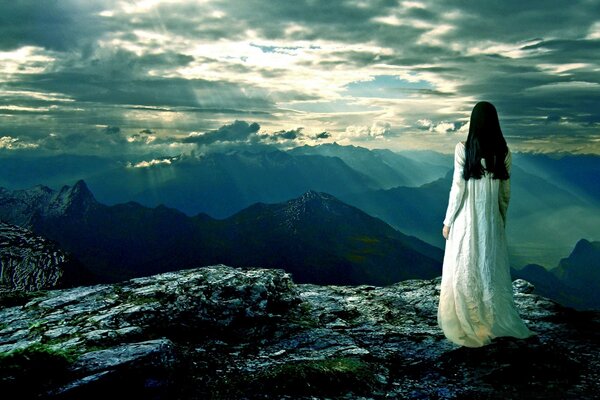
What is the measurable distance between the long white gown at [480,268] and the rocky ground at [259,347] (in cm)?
44

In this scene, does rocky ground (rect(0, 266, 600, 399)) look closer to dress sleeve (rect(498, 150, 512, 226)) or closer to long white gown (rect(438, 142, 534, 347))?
long white gown (rect(438, 142, 534, 347))

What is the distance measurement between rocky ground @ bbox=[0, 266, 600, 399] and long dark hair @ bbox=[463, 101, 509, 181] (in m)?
4.19

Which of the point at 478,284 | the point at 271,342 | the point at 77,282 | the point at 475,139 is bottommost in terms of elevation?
the point at 77,282

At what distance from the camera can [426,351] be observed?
10.9m

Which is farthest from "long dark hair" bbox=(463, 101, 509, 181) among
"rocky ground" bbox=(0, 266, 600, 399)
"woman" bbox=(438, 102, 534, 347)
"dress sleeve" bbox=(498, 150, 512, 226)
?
"rocky ground" bbox=(0, 266, 600, 399)

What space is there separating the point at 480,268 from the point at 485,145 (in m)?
3.09

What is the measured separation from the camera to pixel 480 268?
446 inches

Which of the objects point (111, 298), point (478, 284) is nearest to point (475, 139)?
point (478, 284)

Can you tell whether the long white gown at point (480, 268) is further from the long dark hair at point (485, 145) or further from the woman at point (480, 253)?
the long dark hair at point (485, 145)

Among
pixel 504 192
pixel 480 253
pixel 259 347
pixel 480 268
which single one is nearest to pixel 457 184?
pixel 504 192

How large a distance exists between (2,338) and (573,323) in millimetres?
14521

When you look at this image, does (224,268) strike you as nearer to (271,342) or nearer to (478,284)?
(271,342)

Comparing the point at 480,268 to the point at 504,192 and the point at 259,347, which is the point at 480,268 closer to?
the point at 504,192

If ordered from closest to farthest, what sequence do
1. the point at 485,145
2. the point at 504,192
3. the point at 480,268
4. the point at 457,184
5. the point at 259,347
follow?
the point at 485,145, the point at 259,347, the point at 480,268, the point at 504,192, the point at 457,184
